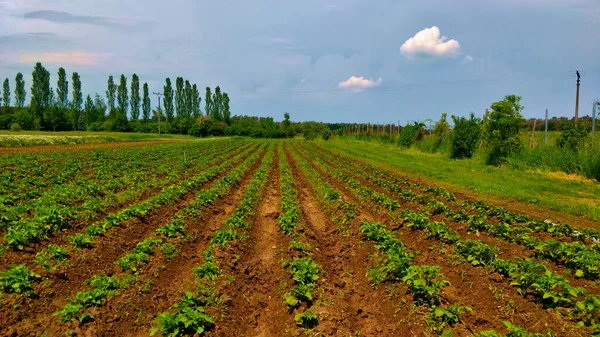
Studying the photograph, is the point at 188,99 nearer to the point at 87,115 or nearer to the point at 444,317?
the point at 87,115

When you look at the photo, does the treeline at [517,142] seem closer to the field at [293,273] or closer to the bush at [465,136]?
the bush at [465,136]

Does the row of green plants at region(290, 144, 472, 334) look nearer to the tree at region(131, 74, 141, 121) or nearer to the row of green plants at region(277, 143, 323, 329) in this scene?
the row of green plants at region(277, 143, 323, 329)

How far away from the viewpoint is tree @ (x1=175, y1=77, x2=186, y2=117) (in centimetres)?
10000

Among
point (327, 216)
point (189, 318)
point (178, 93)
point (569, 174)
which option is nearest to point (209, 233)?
point (327, 216)

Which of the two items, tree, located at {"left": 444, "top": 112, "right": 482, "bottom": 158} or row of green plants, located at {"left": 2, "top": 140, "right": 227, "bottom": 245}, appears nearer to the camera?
row of green plants, located at {"left": 2, "top": 140, "right": 227, "bottom": 245}

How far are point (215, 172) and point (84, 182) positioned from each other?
5789 mm

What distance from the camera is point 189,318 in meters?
4.46

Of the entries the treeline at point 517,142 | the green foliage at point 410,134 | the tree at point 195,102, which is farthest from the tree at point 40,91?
the treeline at point 517,142

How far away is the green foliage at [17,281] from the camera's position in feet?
16.5

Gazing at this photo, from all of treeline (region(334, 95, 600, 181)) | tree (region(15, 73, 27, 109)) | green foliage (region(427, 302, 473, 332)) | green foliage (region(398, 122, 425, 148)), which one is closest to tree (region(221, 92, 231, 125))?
tree (region(15, 73, 27, 109))

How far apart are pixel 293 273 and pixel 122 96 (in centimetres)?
10215

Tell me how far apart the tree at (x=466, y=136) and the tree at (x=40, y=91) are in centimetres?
7947

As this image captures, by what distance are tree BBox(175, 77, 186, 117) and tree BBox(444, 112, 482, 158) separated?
3421 inches

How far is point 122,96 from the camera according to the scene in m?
94.7
